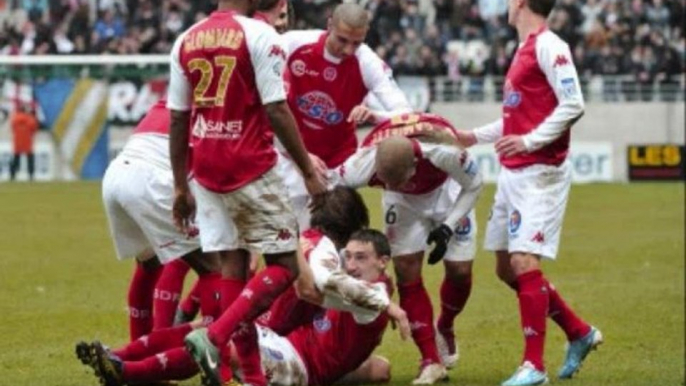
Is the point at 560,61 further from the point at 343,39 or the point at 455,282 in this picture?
the point at 455,282

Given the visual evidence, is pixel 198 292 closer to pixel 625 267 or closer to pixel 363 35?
pixel 363 35

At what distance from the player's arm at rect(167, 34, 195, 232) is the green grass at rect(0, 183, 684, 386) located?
5.54ft

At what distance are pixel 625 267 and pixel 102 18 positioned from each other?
25.5m

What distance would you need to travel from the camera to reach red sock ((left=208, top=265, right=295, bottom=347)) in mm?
10508

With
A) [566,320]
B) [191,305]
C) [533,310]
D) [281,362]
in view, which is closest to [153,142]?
[191,305]

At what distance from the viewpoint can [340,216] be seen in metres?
12.4

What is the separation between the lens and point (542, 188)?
1222 centimetres

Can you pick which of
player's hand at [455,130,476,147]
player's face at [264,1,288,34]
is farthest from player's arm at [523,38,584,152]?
player's face at [264,1,288,34]

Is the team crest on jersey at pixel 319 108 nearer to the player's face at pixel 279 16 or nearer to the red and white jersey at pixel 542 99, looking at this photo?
the player's face at pixel 279 16

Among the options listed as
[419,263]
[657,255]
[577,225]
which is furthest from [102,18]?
[419,263]

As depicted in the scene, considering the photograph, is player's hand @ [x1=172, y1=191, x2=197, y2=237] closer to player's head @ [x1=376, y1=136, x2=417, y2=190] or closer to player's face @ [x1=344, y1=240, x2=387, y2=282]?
player's face @ [x1=344, y1=240, x2=387, y2=282]

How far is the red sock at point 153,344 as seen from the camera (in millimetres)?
11344

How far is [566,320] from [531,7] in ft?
7.03

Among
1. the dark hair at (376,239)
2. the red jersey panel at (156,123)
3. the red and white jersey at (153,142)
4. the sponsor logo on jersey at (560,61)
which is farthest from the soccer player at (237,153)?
the sponsor logo on jersey at (560,61)
